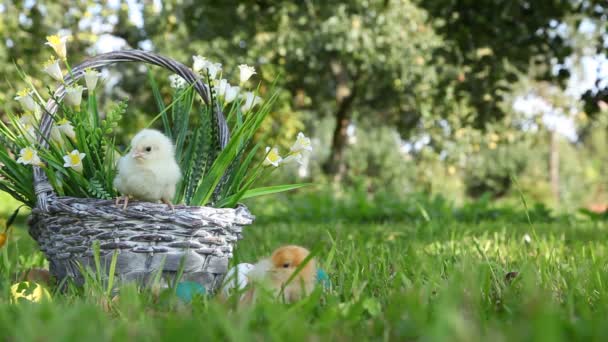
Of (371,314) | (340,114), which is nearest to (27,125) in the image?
(371,314)

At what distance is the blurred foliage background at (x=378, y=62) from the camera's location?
3.92m

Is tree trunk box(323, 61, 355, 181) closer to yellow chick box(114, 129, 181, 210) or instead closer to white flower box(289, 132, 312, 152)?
white flower box(289, 132, 312, 152)

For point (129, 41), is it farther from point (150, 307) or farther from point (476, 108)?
point (150, 307)

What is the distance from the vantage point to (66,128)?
4.86 ft

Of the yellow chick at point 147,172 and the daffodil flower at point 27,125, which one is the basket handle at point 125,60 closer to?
the daffodil flower at point 27,125

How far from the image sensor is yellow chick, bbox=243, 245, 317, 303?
1182mm

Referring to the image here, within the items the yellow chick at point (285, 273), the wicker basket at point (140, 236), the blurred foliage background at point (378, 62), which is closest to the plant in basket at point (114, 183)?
the wicker basket at point (140, 236)

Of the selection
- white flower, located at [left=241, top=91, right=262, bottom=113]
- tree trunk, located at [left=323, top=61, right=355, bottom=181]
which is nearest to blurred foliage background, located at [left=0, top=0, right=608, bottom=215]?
tree trunk, located at [left=323, top=61, right=355, bottom=181]

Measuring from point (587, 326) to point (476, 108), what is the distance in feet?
13.0

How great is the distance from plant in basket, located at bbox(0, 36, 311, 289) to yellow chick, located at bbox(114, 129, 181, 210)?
0.17ft

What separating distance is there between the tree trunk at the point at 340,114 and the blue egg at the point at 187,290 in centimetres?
917

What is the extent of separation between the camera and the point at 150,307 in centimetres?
110

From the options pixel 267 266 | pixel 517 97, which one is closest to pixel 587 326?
pixel 267 266

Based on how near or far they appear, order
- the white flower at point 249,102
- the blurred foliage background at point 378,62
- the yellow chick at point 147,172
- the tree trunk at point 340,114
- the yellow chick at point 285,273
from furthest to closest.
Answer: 1. the tree trunk at point 340,114
2. the blurred foliage background at point 378,62
3. the white flower at point 249,102
4. the yellow chick at point 147,172
5. the yellow chick at point 285,273
